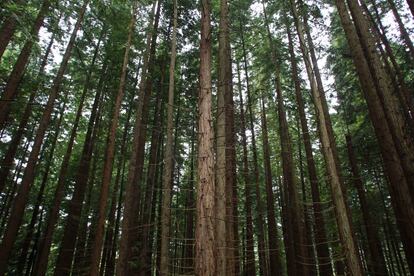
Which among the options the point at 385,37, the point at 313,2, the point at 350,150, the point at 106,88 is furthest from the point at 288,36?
the point at 106,88

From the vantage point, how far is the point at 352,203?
24625 millimetres

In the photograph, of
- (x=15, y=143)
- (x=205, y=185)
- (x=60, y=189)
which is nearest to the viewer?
(x=205, y=185)

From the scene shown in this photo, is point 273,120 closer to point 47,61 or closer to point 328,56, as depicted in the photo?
point 328,56

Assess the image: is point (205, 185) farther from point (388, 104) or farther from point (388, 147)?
point (388, 104)

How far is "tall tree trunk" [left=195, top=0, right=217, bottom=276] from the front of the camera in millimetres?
4656

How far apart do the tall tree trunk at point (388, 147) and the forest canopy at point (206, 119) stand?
1.4 inches

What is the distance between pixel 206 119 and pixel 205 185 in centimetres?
129

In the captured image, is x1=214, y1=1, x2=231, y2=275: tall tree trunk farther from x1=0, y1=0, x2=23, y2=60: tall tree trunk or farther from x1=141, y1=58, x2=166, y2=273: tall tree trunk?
x1=0, y1=0, x2=23, y2=60: tall tree trunk

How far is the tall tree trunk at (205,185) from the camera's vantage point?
15.3ft

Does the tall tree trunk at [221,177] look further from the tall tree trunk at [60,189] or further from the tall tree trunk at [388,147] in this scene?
the tall tree trunk at [60,189]

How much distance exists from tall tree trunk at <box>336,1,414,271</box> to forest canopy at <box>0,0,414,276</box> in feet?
0.12

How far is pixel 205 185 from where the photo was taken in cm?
509

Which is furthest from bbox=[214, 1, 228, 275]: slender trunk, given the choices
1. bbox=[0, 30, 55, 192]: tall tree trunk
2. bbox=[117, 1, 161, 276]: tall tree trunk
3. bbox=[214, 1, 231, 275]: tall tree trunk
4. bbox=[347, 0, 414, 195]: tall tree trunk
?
bbox=[0, 30, 55, 192]: tall tree trunk

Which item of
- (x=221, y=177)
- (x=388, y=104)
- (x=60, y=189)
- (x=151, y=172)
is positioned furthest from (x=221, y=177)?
(x=60, y=189)
